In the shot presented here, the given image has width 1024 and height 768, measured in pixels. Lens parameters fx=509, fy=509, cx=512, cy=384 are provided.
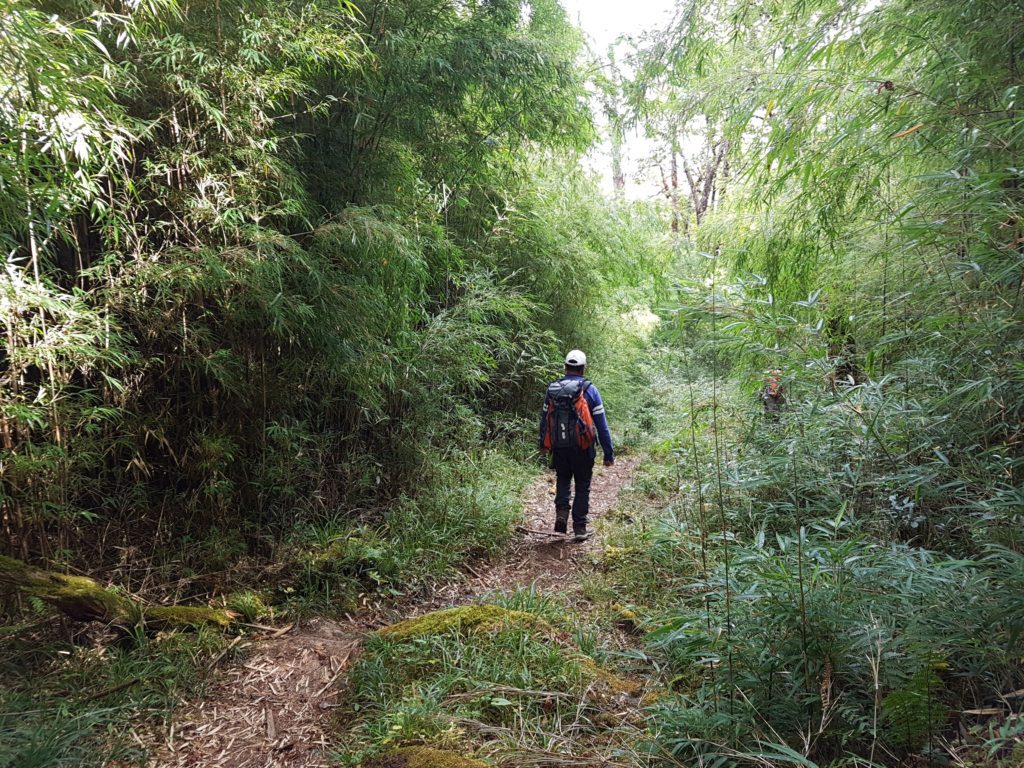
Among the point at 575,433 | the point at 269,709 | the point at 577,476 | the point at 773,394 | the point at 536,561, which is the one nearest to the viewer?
the point at 269,709

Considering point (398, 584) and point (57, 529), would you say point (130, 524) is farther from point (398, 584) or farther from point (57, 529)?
point (398, 584)

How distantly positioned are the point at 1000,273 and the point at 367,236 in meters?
3.13

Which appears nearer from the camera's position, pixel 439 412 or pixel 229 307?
pixel 229 307

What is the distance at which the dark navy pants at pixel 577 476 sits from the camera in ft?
13.8

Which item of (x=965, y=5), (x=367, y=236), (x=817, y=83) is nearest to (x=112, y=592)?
(x=367, y=236)

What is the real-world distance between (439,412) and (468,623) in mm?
2528

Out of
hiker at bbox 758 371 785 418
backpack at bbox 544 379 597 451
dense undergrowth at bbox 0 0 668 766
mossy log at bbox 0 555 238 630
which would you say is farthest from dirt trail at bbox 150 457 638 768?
hiker at bbox 758 371 785 418

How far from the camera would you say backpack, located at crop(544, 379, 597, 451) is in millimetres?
4066

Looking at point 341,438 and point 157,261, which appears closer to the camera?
point 157,261

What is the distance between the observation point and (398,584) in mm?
3457

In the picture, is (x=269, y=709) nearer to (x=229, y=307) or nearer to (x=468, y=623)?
(x=468, y=623)

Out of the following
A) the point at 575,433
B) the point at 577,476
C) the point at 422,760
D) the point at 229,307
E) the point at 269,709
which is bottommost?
the point at 269,709

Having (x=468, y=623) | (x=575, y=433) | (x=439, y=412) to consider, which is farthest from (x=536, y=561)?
(x=439, y=412)

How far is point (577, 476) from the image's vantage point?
4.23 metres
